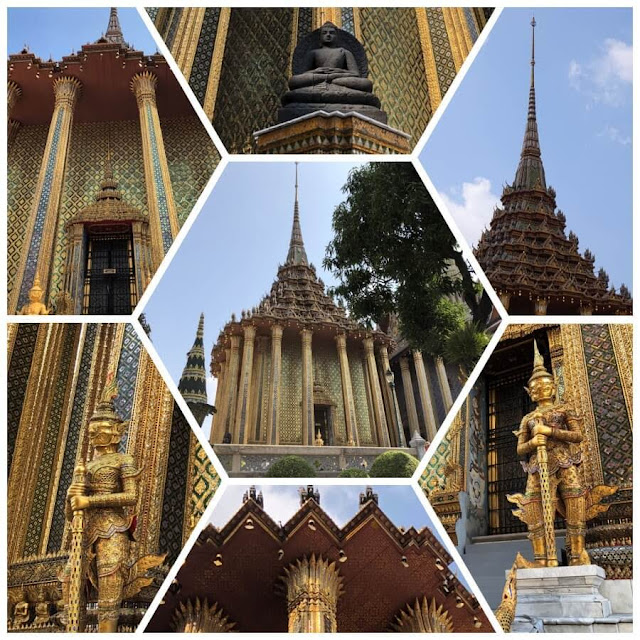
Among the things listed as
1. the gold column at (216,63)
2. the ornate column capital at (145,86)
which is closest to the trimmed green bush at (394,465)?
the gold column at (216,63)

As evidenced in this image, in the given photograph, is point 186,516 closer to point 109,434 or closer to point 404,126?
point 109,434

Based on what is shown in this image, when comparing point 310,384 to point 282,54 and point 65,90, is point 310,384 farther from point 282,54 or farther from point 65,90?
point 282,54

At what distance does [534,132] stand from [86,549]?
4002 mm

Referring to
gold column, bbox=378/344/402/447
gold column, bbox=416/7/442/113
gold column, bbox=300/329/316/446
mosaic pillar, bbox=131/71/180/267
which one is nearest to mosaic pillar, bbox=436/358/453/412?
gold column, bbox=378/344/402/447

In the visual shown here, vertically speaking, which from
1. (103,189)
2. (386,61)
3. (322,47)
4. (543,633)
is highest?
(386,61)

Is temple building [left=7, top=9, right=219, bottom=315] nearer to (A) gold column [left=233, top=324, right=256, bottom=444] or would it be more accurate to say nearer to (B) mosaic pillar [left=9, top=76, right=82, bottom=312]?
(B) mosaic pillar [left=9, top=76, right=82, bottom=312]

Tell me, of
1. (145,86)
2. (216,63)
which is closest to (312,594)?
(145,86)

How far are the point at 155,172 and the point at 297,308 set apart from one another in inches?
60.6

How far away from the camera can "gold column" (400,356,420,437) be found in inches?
196

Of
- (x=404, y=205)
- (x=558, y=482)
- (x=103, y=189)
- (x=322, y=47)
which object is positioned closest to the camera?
(x=558, y=482)

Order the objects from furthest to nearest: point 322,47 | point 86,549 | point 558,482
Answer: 1. point 322,47
2. point 558,482
3. point 86,549

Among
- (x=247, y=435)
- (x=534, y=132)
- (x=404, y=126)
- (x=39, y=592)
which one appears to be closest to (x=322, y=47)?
(x=404, y=126)

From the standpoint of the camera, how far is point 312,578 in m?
4.56

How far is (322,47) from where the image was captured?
5859mm
